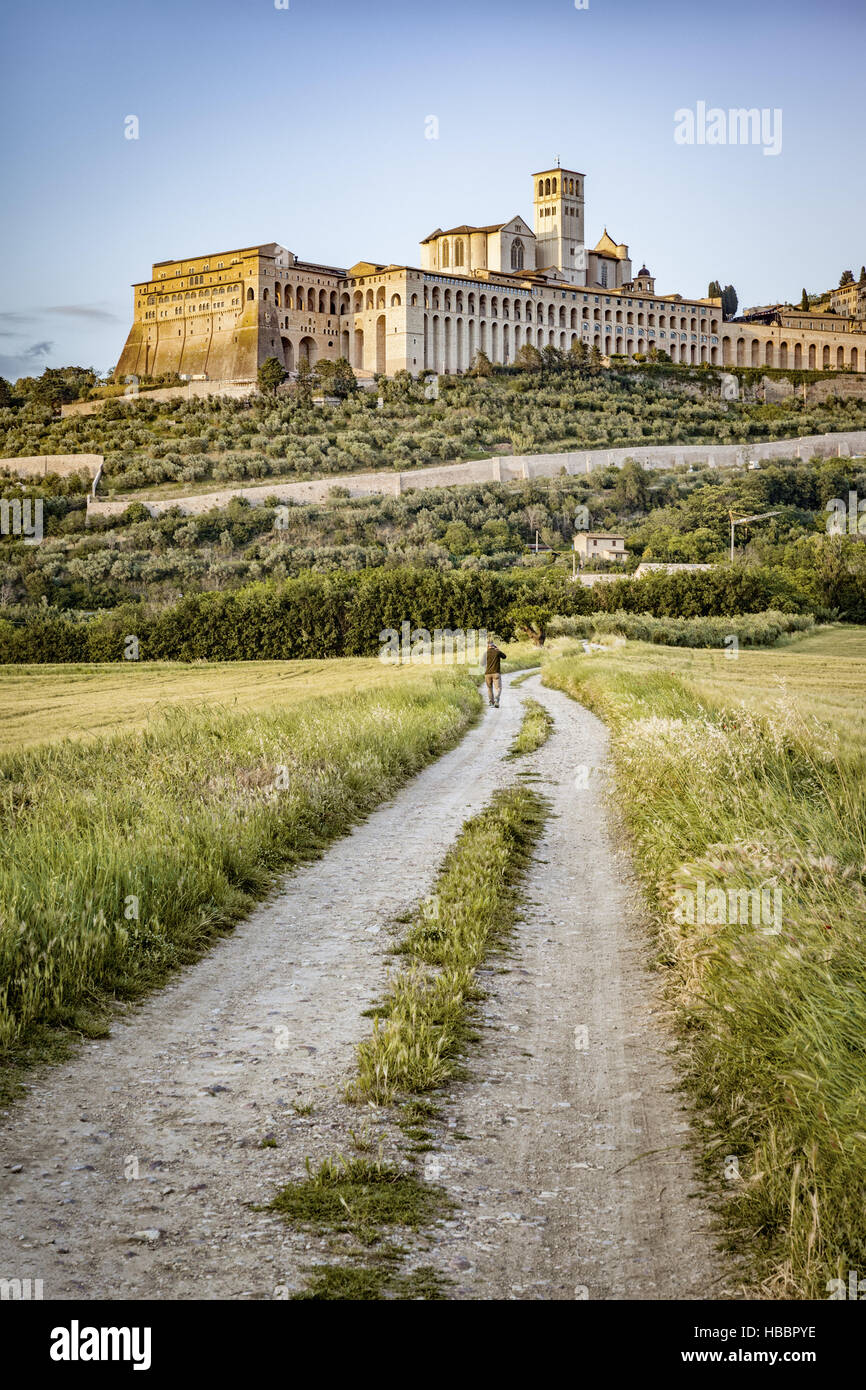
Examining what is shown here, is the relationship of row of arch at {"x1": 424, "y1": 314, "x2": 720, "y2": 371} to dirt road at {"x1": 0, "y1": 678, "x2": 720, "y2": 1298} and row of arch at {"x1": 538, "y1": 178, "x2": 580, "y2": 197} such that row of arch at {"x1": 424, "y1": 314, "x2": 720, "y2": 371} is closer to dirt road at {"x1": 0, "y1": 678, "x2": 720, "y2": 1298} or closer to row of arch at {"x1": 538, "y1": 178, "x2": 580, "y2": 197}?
row of arch at {"x1": 538, "y1": 178, "x2": 580, "y2": 197}

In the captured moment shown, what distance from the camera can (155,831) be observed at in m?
7.43

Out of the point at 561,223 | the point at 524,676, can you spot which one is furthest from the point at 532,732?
the point at 561,223

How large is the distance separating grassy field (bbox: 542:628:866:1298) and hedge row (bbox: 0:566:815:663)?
34.1 m

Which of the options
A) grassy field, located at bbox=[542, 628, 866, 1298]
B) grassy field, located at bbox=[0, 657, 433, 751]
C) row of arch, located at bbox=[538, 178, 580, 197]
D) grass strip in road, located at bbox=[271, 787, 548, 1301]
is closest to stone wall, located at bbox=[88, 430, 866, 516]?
grassy field, located at bbox=[0, 657, 433, 751]

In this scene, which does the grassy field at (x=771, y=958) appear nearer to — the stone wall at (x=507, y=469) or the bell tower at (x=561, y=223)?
the stone wall at (x=507, y=469)

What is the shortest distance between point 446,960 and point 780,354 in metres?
130

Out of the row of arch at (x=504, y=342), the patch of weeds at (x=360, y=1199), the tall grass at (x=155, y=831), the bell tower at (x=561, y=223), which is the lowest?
the patch of weeds at (x=360, y=1199)

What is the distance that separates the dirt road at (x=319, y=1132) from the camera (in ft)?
10.3

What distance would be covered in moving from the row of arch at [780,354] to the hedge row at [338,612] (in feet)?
281

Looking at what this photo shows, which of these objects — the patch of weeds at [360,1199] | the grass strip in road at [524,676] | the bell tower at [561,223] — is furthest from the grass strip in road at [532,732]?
the bell tower at [561,223]

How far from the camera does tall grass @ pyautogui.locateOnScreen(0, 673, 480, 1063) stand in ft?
17.3

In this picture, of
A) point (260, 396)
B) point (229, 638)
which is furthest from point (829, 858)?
point (260, 396)

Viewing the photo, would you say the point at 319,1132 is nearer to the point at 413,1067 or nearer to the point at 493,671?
the point at 413,1067
